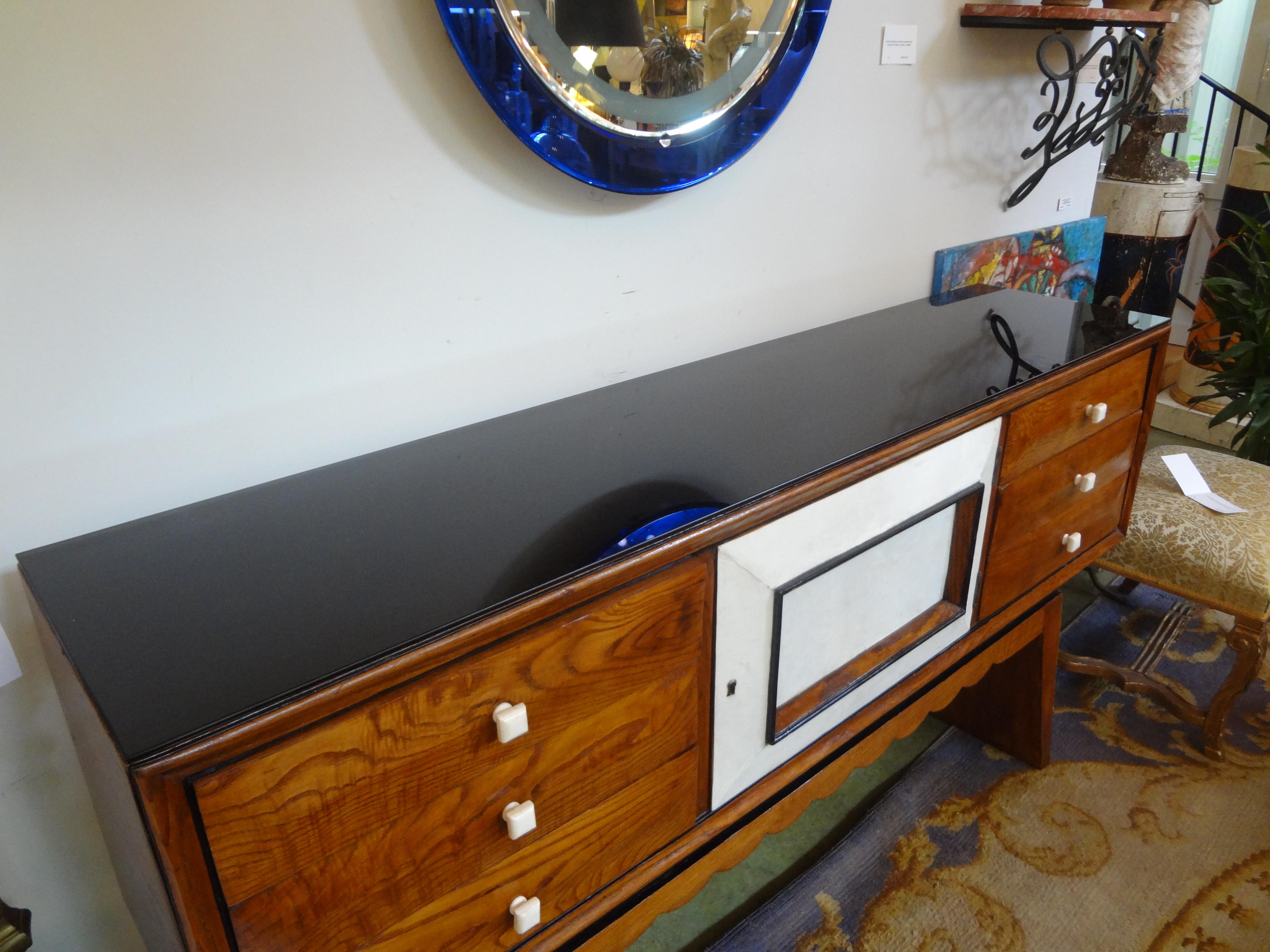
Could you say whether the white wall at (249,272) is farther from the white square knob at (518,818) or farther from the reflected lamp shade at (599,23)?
the white square knob at (518,818)

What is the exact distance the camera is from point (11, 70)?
2.46 feet

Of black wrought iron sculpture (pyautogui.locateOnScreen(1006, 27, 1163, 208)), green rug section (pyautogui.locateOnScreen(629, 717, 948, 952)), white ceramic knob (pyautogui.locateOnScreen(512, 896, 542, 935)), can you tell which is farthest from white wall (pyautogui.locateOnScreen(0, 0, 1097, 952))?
green rug section (pyautogui.locateOnScreen(629, 717, 948, 952))

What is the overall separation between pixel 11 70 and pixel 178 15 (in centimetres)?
16

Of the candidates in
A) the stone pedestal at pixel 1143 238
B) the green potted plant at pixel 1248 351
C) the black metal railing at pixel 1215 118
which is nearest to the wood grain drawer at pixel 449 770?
the green potted plant at pixel 1248 351

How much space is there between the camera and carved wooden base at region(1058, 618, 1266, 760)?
1752 mm

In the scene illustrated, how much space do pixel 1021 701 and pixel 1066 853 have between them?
0.94ft

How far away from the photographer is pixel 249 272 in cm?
93

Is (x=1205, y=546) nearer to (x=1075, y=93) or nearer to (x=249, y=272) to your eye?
(x=1075, y=93)

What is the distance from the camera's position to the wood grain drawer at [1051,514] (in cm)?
129

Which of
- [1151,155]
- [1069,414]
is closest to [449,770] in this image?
[1069,414]

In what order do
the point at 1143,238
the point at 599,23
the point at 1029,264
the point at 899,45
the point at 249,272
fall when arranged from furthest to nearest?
the point at 1143,238, the point at 1029,264, the point at 899,45, the point at 599,23, the point at 249,272

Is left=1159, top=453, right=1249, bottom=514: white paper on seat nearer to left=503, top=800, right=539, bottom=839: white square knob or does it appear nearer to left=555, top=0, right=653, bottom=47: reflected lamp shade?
left=555, top=0, right=653, bottom=47: reflected lamp shade

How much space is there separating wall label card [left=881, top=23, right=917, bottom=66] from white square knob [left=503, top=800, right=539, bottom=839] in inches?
54.2

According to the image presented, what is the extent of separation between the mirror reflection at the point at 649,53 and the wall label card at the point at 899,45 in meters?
0.29
